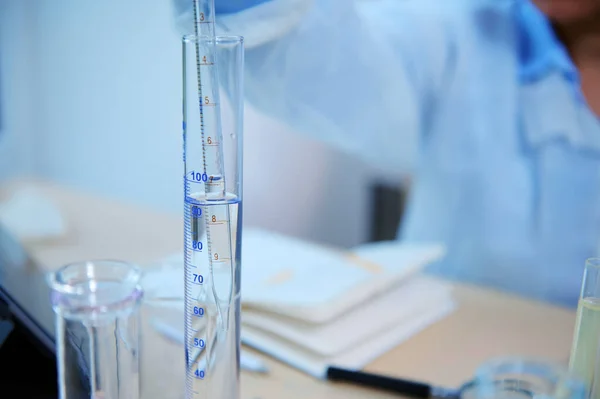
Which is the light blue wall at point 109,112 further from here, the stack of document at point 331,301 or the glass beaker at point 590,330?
the glass beaker at point 590,330

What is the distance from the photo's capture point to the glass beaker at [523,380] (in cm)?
29

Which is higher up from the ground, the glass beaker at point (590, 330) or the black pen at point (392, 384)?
the glass beaker at point (590, 330)

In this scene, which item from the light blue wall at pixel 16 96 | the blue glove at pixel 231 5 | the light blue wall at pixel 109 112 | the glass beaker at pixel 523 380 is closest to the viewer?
the glass beaker at pixel 523 380

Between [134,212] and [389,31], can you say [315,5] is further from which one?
[134,212]

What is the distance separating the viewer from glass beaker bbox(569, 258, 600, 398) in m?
0.36

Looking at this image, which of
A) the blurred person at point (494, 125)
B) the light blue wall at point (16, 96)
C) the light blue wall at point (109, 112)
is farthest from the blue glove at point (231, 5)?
the light blue wall at point (16, 96)

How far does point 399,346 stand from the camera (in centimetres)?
57

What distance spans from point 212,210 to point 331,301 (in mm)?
223

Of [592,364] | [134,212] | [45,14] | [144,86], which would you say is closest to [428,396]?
[592,364]

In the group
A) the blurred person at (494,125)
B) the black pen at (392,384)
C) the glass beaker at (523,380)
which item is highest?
the blurred person at (494,125)

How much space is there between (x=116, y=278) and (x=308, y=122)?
0.28 meters

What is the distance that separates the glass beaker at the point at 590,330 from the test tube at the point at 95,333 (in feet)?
0.84

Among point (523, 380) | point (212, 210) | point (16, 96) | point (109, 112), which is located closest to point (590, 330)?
point (523, 380)

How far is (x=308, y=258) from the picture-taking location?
701 millimetres
